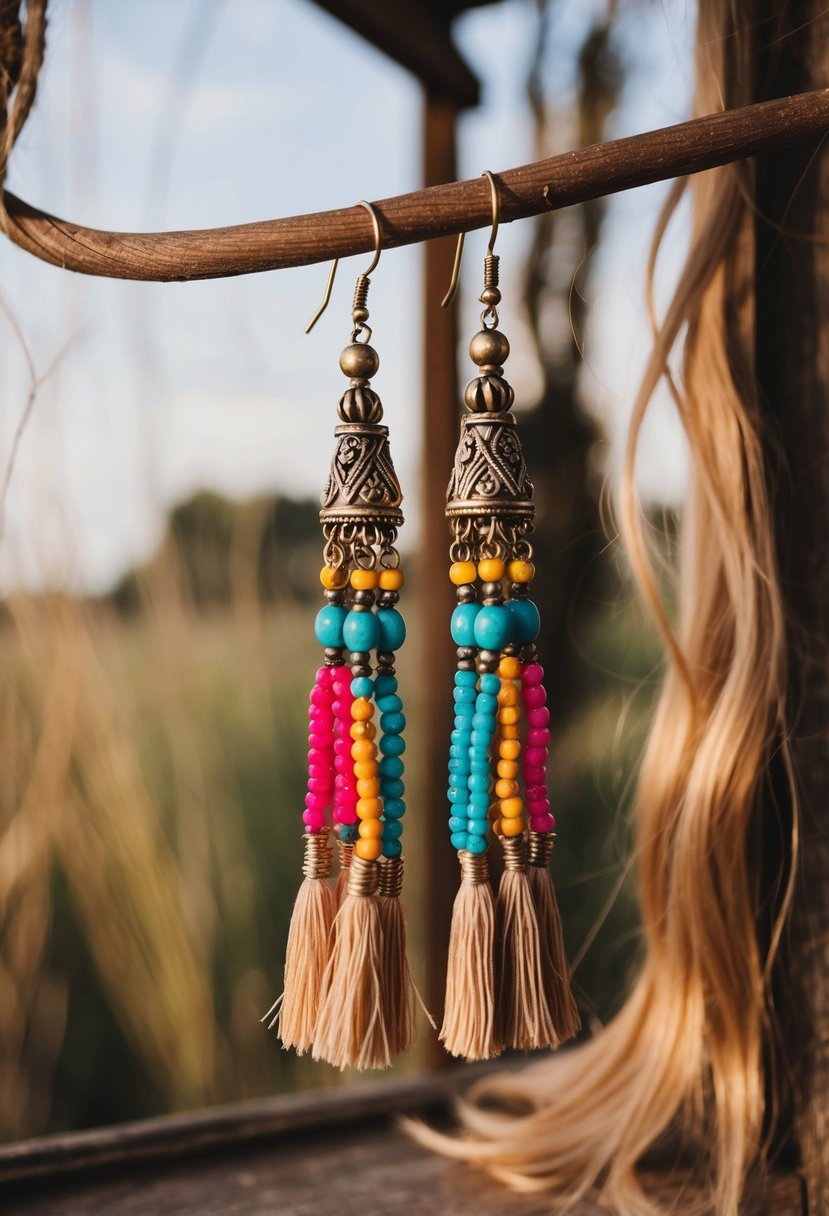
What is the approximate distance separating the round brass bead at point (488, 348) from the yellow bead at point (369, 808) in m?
0.28

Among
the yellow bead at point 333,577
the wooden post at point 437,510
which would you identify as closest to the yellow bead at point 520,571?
the yellow bead at point 333,577

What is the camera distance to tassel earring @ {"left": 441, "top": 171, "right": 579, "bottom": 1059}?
58 cm

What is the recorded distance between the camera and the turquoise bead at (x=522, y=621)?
0.59 m

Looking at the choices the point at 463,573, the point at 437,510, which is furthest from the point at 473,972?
the point at 437,510

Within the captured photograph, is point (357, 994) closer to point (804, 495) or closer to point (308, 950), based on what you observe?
point (308, 950)

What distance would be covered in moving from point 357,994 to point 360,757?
0.14 meters

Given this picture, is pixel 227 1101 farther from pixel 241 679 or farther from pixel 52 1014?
pixel 241 679

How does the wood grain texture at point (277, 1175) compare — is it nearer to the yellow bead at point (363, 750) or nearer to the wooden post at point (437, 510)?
the wooden post at point (437, 510)

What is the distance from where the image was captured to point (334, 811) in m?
0.60

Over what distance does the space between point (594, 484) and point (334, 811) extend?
92 cm

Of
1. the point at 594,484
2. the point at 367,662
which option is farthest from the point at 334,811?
the point at 594,484

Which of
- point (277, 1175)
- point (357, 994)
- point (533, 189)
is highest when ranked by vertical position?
point (533, 189)

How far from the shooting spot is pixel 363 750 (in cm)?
58

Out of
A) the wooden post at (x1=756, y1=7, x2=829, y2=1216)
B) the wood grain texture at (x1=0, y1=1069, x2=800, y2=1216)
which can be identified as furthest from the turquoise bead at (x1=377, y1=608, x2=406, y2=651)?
the wood grain texture at (x1=0, y1=1069, x2=800, y2=1216)
